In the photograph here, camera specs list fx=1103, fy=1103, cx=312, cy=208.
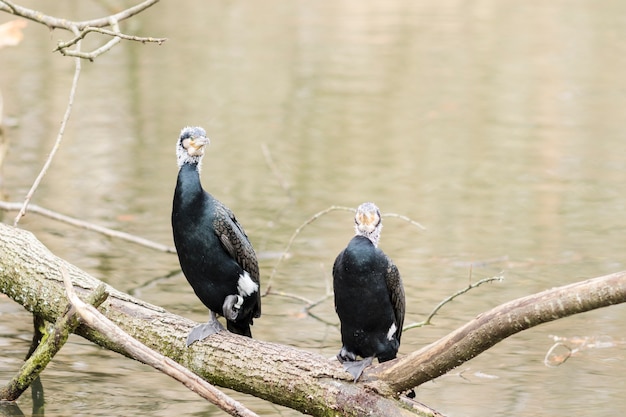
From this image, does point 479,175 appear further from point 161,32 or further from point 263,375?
point 161,32

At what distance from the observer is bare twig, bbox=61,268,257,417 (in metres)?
4.07

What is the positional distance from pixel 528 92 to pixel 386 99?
79.9 inches

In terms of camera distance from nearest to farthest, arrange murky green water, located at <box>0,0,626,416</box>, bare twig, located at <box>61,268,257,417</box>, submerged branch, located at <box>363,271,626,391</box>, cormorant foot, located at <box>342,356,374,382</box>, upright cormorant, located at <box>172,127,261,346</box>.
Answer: submerged branch, located at <box>363,271,626,391</box>, bare twig, located at <box>61,268,257,417</box>, cormorant foot, located at <box>342,356,374,382</box>, upright cormorant, located at <box>172,127,261,346</box>, murky green water, located at <box>0,0,626,416</box>

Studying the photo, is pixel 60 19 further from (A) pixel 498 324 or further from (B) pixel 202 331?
(A) pixel 498 324

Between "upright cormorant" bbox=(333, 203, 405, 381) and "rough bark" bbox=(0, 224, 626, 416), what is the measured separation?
5.1 inches

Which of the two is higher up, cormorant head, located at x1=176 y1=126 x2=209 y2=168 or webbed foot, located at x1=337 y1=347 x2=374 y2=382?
cormorant head, located at x1=176 y1=126 x2=209 y2=168

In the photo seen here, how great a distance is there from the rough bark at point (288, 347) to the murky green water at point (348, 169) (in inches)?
27.9

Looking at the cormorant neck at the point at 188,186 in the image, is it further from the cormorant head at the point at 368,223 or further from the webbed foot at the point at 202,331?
the cormorant head at the point at 368,223

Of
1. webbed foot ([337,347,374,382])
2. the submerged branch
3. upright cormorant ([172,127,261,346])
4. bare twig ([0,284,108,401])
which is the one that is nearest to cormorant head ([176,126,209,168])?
upright cormorant ([172,127,261,346])

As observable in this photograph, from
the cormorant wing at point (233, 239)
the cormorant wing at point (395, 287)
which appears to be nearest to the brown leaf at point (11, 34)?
the cormorant wing at point (233, 239)

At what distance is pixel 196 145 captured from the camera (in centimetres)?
484

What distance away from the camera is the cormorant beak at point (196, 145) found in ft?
15.9

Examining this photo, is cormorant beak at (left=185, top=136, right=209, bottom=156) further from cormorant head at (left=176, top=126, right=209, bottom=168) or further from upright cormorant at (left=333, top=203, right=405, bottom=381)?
upright cormorant at (left=333, top=203, right=405, bottom=381)

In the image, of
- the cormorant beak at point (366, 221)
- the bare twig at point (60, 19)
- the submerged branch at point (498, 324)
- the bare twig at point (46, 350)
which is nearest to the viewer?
the submerged branch at point (498, 324)
